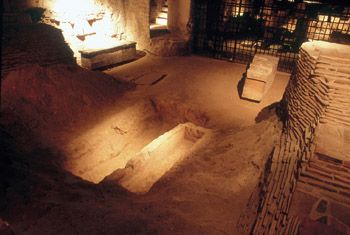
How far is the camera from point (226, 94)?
9125 mm

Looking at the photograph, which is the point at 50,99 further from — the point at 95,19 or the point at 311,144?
the point at 311,144

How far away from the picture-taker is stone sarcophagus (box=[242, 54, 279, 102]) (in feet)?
27.1

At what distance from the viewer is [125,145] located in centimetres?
773

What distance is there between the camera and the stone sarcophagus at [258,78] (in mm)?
8258

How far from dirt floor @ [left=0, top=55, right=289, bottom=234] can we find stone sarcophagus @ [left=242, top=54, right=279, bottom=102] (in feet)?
0.93

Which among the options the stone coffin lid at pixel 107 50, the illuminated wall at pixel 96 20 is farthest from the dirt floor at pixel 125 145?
the illuminated wall at pixel 96 20

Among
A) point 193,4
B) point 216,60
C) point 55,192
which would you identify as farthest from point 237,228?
point 193,4

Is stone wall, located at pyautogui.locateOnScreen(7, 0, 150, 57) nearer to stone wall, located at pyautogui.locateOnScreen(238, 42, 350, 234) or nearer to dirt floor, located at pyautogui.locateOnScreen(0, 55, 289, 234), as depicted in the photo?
dirt floor, located at pyautogui.locateOnScreen(0, 55, 289, 234)

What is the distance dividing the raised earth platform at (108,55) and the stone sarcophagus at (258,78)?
200 inches

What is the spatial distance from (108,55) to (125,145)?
4.32 m

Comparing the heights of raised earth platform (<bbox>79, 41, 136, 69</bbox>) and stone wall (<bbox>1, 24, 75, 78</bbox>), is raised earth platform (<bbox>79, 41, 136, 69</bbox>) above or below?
below

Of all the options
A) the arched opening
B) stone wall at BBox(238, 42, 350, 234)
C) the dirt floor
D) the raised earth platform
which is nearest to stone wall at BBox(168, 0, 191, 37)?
the arched opening

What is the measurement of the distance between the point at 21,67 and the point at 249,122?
20.4 feet

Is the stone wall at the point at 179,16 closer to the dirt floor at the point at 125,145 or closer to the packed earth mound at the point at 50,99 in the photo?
the dirt floor at the point at 125,145
